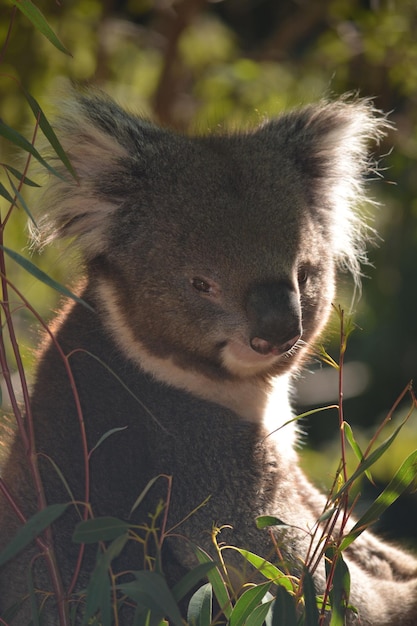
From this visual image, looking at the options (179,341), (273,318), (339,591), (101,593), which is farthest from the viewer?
(179,341)

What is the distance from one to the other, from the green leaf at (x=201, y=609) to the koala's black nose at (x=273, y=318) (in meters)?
0.71

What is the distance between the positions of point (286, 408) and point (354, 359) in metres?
3.55

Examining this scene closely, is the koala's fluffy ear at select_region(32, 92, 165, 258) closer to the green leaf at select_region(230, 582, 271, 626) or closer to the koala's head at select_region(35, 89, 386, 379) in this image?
the koala's head at select_region(35, 89, 386, 379)

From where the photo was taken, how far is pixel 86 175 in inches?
113

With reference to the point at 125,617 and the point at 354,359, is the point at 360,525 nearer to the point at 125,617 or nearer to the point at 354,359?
the point at 125,617

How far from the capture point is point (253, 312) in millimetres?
2562

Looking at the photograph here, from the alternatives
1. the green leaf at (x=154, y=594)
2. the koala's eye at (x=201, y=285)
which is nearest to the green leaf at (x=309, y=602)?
the green leaf at (x=154, y=594)

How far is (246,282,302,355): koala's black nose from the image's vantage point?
252 centimetres

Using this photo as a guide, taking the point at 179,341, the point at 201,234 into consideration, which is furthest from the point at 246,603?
the point at 201,234

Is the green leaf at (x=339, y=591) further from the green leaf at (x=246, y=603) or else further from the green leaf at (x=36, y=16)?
the green leaf at (x=36, y=16)

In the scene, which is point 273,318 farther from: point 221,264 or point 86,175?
point 86,175

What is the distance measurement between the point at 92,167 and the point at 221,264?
526mm

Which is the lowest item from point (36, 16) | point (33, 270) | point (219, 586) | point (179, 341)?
point (219, 586)

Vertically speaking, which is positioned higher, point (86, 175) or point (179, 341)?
point (86, 175)
